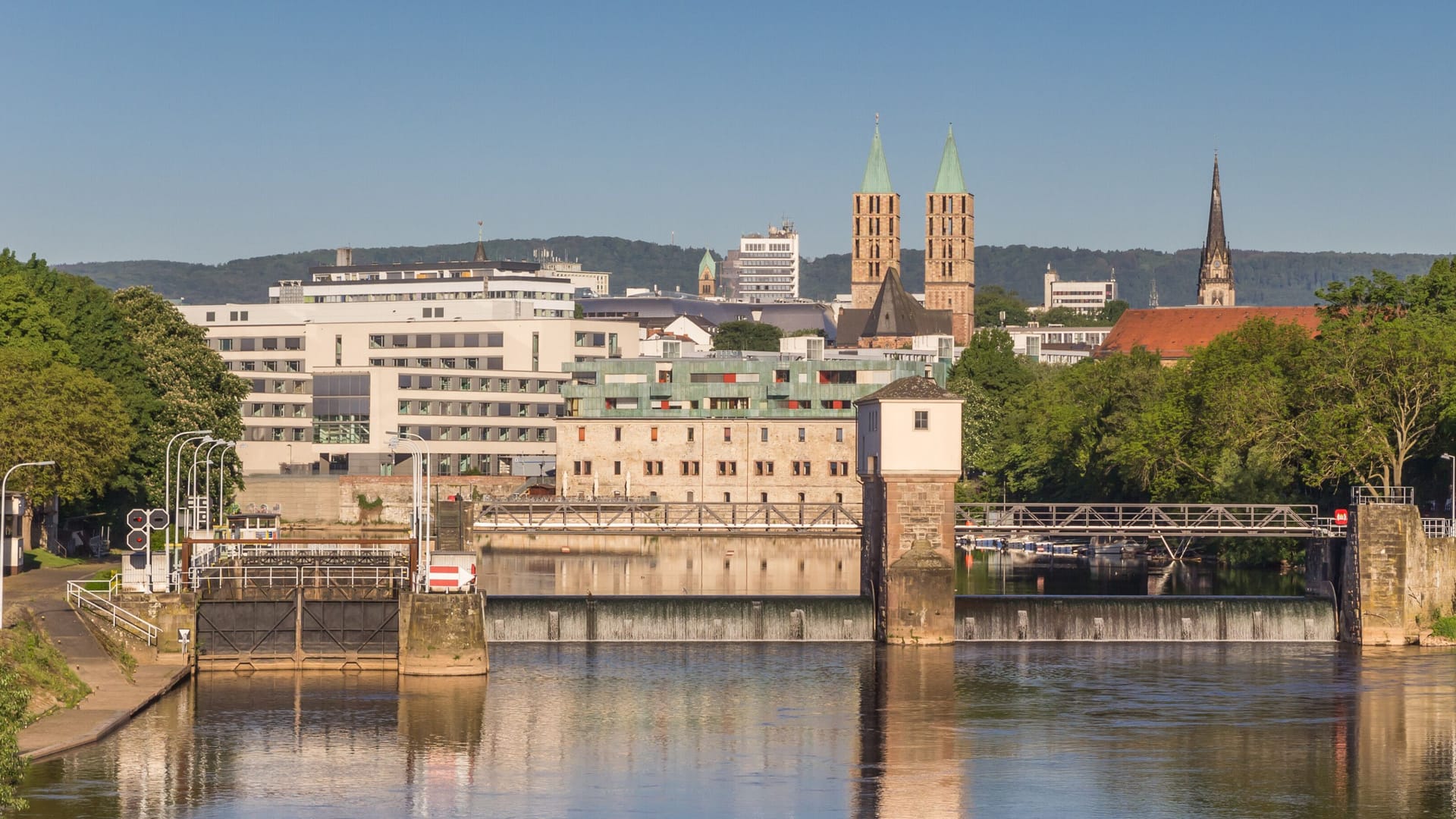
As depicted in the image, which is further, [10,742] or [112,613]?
[112,613]

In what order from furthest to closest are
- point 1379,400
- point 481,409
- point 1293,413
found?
point 481,409
point 1293,413
point 1379,400

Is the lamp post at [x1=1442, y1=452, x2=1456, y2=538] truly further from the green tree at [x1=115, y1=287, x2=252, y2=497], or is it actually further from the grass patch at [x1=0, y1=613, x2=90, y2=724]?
the green tree at [x1=115, y1=287, x2=252, y2=497]

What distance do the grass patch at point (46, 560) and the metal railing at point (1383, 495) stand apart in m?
57.9

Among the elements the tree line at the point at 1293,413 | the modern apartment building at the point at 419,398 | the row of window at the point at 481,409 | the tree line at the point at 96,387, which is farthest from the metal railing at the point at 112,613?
the row of window at the point at 481,409

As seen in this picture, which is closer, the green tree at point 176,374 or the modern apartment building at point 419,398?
the green tree at point 176,374

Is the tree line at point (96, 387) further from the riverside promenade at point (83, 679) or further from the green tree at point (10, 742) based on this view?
the green tree at point (10, 742)

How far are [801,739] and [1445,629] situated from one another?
116ft

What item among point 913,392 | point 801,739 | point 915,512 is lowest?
point 801,739

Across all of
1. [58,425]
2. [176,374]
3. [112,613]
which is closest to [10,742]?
[112,613]

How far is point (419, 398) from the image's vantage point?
182 metres

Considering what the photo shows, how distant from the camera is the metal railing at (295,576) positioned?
82188 millimetres

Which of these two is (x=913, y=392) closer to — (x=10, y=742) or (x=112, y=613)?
(x=112, y=613)

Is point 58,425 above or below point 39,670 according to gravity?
above

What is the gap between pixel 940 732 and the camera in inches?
2687
